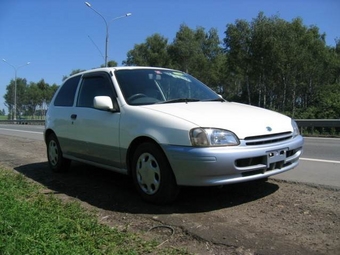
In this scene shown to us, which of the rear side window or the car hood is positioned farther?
the rear side window

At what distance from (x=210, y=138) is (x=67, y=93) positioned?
337 centimetres

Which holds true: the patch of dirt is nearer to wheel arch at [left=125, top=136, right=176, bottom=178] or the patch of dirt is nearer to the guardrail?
wheel arch at [left=125, top=136, right=176, bottom=178]

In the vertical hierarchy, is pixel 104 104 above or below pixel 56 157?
above

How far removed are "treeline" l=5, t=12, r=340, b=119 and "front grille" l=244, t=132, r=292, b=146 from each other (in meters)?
23.0

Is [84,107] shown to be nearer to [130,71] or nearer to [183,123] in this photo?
[130,71]

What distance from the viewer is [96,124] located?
16.1 feet

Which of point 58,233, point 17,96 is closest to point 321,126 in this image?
point 58,233

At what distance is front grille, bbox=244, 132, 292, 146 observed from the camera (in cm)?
373

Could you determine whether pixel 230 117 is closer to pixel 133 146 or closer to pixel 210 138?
pixel 210 138

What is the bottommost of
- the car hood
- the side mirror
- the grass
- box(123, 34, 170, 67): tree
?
the grass

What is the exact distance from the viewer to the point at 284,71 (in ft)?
119

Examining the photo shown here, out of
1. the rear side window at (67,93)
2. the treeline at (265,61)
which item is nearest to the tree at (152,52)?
the treeline at (265,61)

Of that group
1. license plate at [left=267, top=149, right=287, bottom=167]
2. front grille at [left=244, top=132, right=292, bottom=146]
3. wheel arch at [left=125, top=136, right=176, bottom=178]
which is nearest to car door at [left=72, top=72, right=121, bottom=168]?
A: wheel arch at [left=125, top=136, right=176, bottom=178]

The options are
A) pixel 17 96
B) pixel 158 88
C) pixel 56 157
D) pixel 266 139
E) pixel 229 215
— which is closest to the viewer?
pixel 229 215
